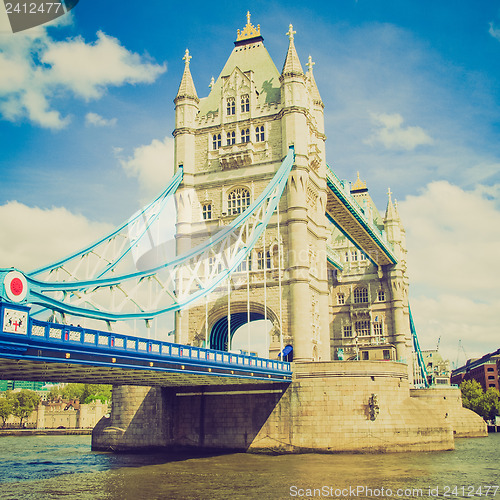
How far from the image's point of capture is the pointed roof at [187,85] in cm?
5128

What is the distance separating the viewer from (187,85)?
51500mm

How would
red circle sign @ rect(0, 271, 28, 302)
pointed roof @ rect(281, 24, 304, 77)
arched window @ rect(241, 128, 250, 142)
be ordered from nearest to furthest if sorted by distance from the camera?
red circle sign @ rect(0, 271, 28, 302)
pointed roof @ rect(281, 24, 304, 77)
arched window @ rect(241, 128, 250, 142)

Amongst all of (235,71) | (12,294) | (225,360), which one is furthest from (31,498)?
(235,71)

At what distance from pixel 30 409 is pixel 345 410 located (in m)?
78.7

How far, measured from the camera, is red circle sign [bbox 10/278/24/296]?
1988 cm

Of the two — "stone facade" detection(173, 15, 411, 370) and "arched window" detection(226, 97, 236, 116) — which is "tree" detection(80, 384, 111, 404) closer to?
"stone facade" detection(173, 15, 411, 370)

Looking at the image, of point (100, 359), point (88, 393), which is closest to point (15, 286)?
point (100, 359)

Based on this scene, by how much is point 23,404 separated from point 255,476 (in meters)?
85.6

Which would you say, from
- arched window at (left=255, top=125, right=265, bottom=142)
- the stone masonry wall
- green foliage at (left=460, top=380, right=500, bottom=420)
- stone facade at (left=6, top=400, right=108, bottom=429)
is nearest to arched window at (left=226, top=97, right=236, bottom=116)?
arched window at (left=255, top=125, right=265, bottom=142)

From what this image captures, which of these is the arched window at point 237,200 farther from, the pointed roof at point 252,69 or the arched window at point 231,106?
the pointed roof at point 252,69

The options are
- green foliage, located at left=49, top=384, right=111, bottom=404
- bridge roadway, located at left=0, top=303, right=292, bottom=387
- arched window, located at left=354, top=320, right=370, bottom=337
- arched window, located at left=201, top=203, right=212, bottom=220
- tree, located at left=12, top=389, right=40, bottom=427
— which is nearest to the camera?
bridge roadway, located at left=0, top=303, right=292, bottom=387

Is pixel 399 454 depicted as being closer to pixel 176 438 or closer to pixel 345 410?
pixel 345 410

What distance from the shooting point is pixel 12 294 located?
19875 mm

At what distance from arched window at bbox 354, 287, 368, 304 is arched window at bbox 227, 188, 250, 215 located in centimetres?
3913
